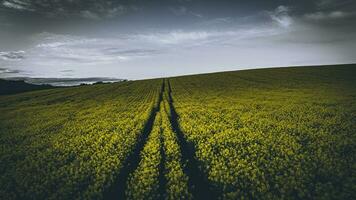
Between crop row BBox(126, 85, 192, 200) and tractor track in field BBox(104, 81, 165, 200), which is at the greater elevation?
crop row BBox(126, 85, 192, 200)

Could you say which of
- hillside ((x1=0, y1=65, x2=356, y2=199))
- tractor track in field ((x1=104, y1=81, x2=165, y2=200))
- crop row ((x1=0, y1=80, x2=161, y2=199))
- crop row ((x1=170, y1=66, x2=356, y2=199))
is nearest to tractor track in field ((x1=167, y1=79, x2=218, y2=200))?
hillside ((x1=0, y1=65, x2=356, y2=199))

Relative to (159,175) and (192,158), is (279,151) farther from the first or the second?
(159,175)

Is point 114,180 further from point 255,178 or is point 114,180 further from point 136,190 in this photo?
point 255,178

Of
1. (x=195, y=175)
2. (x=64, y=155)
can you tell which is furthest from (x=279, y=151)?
(x=64, y=155)

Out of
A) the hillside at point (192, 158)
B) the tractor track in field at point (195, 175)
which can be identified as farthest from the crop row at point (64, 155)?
the tractor track in field at point (195, 175)

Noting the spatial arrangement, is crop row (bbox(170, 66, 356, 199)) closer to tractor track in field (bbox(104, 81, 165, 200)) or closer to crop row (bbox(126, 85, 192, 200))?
crop row (bbox(126, 85, 192, 200))

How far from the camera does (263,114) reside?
77.3 ft

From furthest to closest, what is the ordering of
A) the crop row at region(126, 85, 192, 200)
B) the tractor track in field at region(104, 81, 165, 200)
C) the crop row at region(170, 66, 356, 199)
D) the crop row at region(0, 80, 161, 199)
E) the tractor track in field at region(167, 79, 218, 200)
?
the crop row at region(0, 80, 161, 199) → the tractor track in field at region(104, 81, 165, 200) → the tractor track in field at region(167, 79, 218, 200) → the crop row at region(126, 85, 192, 200) → the crop row at region(170, 66, 356, 199)

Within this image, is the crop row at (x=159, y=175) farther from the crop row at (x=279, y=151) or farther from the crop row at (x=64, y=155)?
the crop row at (x=279, y=151)

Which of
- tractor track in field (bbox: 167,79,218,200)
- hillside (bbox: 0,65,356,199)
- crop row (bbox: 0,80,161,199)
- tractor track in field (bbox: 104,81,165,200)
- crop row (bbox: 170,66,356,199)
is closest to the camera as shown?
crop row (bbox: 170,66,356,199)

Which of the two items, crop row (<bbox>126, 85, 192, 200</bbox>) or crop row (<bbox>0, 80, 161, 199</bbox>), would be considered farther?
crop row (<bbox>0, 80, 161, 199</bbox>)

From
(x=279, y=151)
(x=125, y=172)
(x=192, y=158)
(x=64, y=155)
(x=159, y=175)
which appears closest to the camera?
(x=159, y=175)

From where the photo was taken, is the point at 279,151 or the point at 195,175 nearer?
the point at 195,175

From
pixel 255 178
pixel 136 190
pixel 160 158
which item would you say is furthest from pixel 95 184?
pixel 255 178
